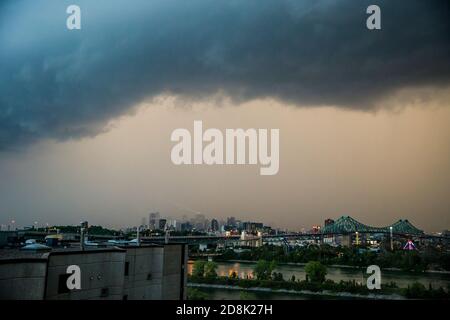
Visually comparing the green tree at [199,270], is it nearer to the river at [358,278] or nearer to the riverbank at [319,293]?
the riverbank at [319,293]

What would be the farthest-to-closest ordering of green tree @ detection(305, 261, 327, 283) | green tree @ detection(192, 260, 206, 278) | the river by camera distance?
1. green tree @ detection(192, 260, 206, 278)
2. green tree @ detection(305, 261, 327, 283)
3. the river

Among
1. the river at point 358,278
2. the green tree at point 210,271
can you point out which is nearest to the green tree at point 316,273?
the river at point 358,278

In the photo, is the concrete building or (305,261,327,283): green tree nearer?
the concrete building

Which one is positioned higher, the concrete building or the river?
the concrete building

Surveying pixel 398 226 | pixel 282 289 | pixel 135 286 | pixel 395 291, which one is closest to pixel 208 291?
pixel 282 289

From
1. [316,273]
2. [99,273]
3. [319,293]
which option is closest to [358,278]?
Answer: [316,273]

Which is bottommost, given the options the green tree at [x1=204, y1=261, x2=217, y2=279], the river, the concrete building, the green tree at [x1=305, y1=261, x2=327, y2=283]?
the river

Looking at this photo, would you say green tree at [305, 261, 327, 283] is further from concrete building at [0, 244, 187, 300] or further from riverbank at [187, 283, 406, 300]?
concrete building at [0, 244, 187, 300]

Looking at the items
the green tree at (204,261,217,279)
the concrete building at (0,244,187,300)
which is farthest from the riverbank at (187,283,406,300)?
the concrete building at (0,244,187,300)
